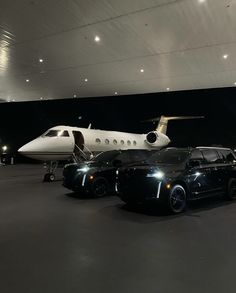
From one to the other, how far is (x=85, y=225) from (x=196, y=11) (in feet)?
25.5

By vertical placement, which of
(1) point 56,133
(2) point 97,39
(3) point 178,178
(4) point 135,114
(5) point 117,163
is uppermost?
(2) point 97,39

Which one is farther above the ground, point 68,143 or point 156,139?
point 156,139

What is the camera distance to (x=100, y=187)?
948 centimetres

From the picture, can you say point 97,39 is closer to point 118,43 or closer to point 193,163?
point 118,43

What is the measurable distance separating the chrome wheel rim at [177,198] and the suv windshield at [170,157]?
0.89 m

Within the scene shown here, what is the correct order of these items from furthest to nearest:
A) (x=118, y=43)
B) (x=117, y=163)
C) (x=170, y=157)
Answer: (x=118, y=43) < (x=117, y=163) < (x=170, y=157)

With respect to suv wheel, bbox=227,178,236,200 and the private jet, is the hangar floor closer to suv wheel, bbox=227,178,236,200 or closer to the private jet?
suv wheel, bbox=227,178,236,200

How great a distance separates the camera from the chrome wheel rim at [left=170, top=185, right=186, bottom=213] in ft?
23.1

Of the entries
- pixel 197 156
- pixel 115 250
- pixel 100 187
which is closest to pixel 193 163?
pixel 197 156

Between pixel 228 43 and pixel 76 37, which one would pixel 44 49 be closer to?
pixel 76 37

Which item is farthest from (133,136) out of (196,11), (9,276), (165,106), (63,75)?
(9,276)

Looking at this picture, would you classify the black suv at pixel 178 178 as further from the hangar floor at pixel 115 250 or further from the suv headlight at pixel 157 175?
the hangar floor at pixel 115 250

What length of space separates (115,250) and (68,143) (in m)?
11.4

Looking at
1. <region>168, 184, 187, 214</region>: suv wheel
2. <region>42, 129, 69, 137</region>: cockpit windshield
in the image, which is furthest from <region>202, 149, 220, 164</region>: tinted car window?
<region>42, 129, 69, 137</region>: cockpit windshield
